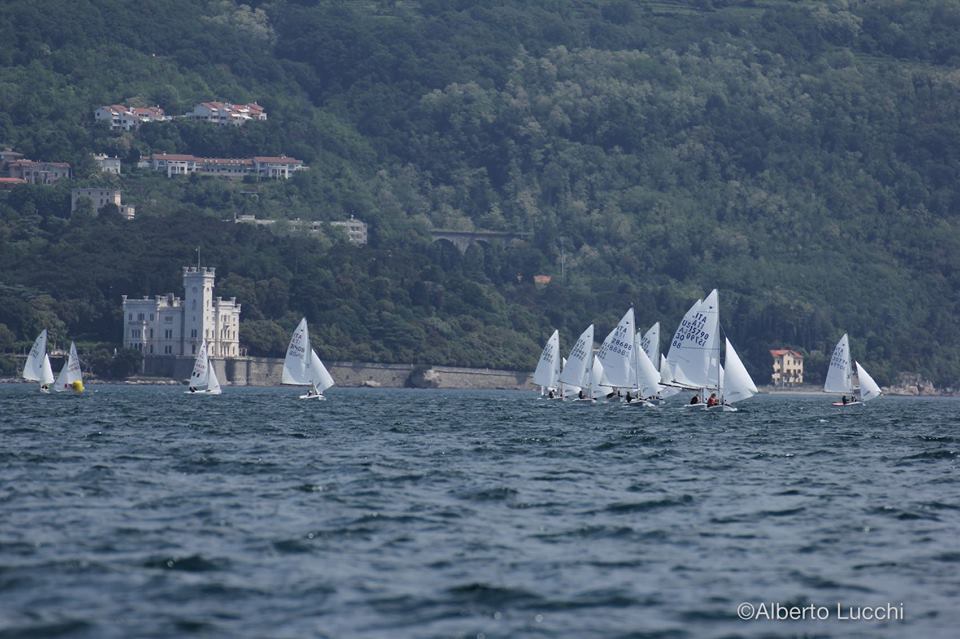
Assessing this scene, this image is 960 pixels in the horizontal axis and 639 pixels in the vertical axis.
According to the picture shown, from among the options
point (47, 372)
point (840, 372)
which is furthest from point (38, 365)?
point (840, 372)

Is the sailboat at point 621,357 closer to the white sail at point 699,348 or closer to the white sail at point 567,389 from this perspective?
the white sail at point 567,389

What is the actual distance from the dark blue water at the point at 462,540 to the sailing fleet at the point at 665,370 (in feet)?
136

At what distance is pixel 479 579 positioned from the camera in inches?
1473

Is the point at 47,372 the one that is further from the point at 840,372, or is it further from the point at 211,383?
the point at 840,372

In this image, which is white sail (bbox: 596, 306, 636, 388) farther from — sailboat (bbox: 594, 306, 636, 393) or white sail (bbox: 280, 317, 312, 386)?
white sail (bbox: 280, 317, 312, 386)

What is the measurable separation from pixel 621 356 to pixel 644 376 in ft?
6.88

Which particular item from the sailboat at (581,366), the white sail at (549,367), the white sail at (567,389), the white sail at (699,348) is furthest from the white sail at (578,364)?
the white sail at (699,348)

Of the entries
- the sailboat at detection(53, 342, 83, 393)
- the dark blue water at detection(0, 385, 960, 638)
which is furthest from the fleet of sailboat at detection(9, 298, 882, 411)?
the dark blue water at detection(0, 385, 960, 638)

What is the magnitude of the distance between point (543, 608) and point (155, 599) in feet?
22.2

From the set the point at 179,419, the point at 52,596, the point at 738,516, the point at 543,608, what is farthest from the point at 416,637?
the point at 179,419

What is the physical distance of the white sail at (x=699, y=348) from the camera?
4508 inches

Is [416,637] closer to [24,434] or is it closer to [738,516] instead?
[738,516]

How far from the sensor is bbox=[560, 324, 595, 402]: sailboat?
14556cm

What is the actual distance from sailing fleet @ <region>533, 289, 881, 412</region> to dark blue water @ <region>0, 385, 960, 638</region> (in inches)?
1626
